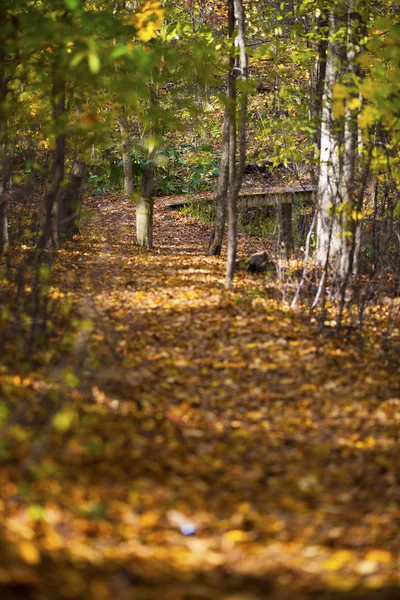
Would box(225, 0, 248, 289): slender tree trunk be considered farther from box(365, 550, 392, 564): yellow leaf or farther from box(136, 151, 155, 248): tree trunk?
box(365, 550, 392, 564): yellow leaf

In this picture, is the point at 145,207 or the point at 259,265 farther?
the point at 145,207

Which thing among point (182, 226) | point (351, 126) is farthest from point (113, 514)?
point (182, 226)

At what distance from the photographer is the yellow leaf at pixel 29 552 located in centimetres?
295

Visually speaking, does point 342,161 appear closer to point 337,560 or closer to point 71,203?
point 71,203

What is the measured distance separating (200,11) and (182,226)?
14051 millimetres

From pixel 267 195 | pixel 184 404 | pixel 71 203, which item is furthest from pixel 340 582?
pixel 267 195

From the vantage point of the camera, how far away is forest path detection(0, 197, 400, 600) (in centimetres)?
318

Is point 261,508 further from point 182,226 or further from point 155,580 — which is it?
point 182,226

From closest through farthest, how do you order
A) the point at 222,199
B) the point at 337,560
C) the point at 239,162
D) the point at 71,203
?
1. the point at 337,560
2. the point at 239,162
3. the point at 222,199
4. the point at 71,203

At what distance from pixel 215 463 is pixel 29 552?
1.77 m

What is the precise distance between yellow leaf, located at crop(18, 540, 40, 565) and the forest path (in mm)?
11

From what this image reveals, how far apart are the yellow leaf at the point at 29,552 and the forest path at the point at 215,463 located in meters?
0.01

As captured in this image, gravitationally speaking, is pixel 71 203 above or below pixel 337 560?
above

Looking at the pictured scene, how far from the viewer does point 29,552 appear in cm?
300
